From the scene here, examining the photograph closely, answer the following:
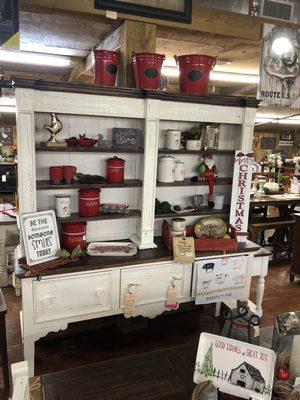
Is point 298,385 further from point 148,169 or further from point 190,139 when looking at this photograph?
point 190,139

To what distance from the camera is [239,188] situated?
2945 mm

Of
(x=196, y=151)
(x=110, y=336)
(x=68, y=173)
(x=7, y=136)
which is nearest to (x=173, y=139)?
(x=196, y=151)

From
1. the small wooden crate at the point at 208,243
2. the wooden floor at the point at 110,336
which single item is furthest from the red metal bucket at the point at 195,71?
the wooden floor at the point at 110,336

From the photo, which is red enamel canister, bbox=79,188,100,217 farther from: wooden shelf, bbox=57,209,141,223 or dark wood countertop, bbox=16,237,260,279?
dark wood countertop, bbox=16,237,260,279

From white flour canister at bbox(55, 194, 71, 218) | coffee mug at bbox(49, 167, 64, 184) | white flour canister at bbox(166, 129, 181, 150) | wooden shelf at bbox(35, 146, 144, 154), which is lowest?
white flour canister at bbox(55, 194, 71, 218)

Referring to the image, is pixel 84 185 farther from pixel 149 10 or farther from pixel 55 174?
pixel 149 10

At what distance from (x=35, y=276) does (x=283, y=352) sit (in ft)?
5.08

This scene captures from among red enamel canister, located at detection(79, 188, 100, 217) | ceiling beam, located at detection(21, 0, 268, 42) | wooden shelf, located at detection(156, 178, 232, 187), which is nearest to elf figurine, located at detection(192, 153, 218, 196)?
wooden shelf, located at detection(156, 178, 232, 187)

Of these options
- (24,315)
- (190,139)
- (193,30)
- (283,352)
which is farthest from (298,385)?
(193,30)

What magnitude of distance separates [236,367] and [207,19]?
2.47 metres

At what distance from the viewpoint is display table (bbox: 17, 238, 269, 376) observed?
7.54 ft

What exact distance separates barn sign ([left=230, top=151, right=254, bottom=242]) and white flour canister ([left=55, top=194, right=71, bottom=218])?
1.41 metres

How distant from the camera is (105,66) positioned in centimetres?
242

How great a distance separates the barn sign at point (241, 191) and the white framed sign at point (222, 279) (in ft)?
0.91
